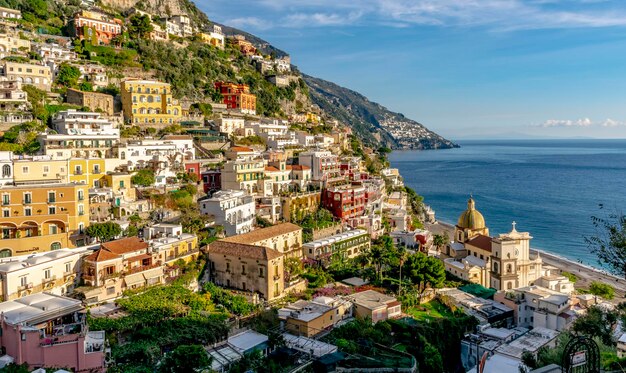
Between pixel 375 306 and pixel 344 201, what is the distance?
18725 millimetres

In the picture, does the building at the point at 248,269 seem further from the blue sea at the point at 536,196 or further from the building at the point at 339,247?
the blue sea at the point at 536,196

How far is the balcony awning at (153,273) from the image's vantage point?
28.4 m

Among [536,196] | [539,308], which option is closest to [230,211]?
[539,308]

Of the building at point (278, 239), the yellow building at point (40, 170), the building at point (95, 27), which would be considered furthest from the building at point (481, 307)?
the building at point (95, 27)

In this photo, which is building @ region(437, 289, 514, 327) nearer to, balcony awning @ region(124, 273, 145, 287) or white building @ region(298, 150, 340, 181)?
balcony awning @ region(124, 273, 145, 287)

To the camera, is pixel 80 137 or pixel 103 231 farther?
pixel 80 137

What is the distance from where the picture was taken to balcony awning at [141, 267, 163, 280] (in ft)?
93.2

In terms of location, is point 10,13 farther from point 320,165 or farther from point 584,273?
point 584,273

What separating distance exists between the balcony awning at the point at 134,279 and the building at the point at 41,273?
8.44 feet

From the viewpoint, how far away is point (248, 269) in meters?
31.0

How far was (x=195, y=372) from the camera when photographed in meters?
18.9

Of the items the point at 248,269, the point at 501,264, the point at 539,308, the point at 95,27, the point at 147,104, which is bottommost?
the point at 539,308

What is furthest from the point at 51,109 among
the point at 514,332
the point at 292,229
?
the point at 514,332

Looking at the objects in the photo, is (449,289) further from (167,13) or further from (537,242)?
(167,13)
